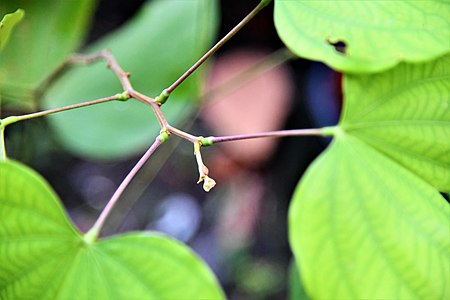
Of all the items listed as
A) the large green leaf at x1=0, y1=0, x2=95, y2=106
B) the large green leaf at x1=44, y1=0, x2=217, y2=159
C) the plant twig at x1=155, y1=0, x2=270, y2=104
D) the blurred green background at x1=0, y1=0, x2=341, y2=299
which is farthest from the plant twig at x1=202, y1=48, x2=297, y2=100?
the plant twig at x1=155, y1=0, x2=270, y2=104

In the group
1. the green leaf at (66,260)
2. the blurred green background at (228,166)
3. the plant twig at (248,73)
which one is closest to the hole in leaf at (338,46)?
the green leaf at (66,260)

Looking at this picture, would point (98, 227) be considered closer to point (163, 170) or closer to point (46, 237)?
point (46, 237)

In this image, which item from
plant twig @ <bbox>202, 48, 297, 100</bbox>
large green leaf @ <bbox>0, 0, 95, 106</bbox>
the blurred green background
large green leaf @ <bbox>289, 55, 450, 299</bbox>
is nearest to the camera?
large green leaf @ <bbox>289, 55, 450, 299</bbox>

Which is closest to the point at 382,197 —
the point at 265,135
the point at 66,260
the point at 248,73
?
the point at 265,135

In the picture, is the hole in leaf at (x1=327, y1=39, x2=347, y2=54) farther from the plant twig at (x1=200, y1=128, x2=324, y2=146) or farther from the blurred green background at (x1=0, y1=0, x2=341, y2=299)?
the blurred green background at (x1=0, y1=0, x2=341, y2=299)

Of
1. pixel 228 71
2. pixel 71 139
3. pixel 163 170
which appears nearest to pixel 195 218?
pixel 163 170

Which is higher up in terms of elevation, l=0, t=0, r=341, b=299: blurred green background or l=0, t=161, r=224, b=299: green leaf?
l=0, t=161, r=224, b=299: green leaf

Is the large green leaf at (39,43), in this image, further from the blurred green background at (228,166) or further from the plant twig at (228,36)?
the plant twig at (228,36)
